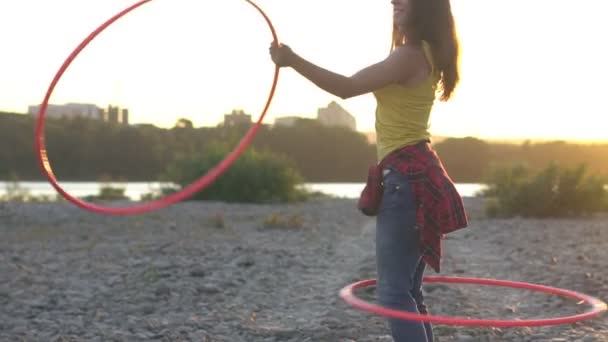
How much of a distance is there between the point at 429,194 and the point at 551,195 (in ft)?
37.3

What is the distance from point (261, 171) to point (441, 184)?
1491 cm

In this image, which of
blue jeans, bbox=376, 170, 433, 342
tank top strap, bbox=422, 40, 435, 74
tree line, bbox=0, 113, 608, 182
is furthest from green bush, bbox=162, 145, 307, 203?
tank top strap, bbox=422, 40, 435, 74

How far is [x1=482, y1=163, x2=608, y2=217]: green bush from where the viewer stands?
14.2m

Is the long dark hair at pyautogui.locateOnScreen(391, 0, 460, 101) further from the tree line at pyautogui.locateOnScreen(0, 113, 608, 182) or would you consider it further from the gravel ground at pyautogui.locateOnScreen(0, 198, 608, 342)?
the tree line at pyautogui.locateOnScreen(0, 113, 608, 182)

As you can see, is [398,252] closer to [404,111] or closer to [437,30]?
[404,111]

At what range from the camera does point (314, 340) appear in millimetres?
5398

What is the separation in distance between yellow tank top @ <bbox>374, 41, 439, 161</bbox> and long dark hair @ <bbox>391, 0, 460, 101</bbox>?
35mm

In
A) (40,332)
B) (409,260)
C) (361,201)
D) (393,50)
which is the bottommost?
(40,332)

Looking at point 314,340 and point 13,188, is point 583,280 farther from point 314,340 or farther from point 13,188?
point 13,188

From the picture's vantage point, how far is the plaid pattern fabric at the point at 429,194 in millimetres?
3559

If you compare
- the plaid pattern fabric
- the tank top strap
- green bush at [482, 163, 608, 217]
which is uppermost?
the tank top strap

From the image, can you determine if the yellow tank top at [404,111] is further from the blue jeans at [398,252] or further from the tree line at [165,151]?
the tree line at [165,151]

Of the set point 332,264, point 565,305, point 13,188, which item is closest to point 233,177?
→ point 13,188

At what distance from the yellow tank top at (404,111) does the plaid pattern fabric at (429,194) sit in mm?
52
